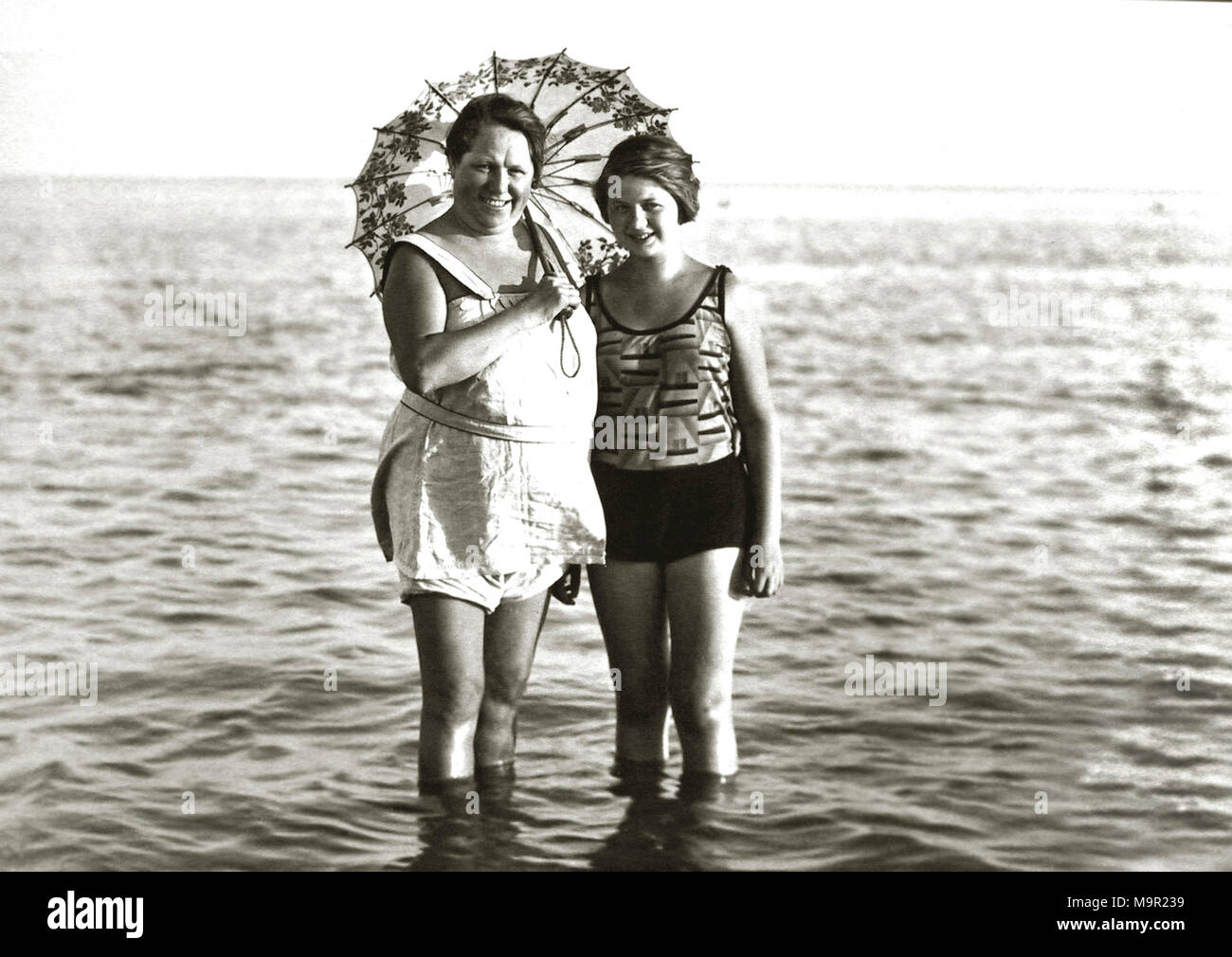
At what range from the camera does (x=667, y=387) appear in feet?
12.1

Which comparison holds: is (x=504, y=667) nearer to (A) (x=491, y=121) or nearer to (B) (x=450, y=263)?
(B) (x=450, y=263)

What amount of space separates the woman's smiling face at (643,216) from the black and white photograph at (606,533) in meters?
0.01

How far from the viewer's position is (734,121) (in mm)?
5863

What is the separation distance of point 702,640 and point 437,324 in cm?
110

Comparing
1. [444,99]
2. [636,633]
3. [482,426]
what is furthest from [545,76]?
[636,633]

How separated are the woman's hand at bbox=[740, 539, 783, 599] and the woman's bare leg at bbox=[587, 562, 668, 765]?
0.23 meters

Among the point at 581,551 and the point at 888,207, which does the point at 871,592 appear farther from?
the point at 888,207

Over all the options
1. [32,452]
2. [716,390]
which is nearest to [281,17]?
[716,390]

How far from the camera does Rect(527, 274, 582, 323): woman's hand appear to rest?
3.41 meters
